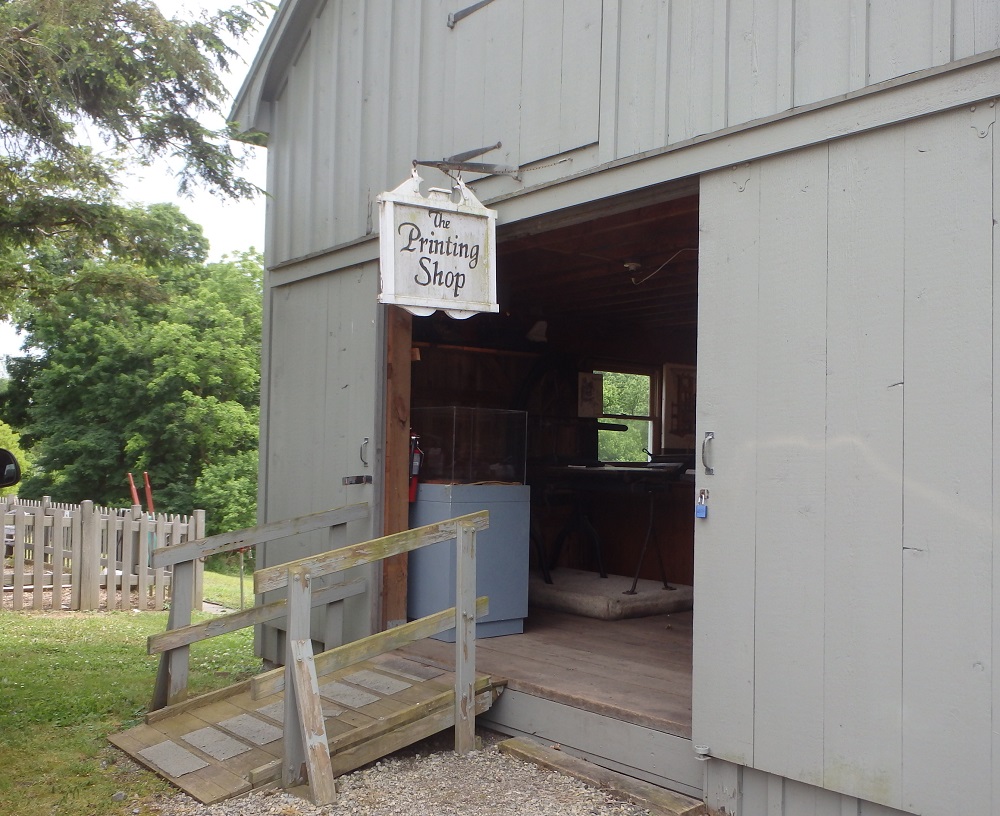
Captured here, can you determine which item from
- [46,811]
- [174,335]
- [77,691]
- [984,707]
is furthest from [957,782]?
[174,335]

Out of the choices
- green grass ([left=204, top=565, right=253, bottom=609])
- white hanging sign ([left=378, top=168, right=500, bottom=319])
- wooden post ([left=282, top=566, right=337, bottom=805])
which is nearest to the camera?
wooden post ([left=282, top=566, right=337, bottom=805])

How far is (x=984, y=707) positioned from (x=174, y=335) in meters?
24.9

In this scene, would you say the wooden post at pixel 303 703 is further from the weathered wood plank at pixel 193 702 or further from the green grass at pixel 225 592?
the green grass at pixel 225 592

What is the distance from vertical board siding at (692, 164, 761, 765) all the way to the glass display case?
2438 millimetres

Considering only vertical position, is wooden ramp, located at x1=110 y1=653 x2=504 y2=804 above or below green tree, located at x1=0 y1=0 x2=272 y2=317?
below

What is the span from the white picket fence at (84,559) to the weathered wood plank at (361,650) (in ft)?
22.9

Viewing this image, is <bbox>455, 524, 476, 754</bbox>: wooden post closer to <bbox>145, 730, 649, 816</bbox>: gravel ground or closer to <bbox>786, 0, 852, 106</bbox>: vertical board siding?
<bbox>145, 730, 649, 816</bbox>: gravel ground

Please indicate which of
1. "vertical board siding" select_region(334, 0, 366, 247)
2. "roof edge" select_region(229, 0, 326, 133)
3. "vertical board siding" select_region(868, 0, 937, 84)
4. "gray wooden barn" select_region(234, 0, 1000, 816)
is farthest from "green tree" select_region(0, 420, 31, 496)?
"vertical board siding" select_region(868, 0, 937, 84)

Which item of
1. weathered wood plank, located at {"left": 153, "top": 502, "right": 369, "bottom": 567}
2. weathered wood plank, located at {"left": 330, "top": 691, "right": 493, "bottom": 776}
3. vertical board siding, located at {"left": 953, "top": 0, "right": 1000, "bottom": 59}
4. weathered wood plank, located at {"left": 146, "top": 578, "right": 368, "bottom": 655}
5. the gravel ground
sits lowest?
the gravel ground

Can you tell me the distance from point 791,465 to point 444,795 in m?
1.99

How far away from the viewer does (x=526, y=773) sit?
4098 millimetres

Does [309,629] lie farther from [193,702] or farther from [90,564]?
[90,564]

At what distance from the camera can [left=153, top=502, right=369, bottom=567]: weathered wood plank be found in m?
4.92

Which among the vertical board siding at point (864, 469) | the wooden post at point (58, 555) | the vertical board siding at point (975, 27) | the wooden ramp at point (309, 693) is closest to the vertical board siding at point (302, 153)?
the wooden ramp at point (309, 693)
